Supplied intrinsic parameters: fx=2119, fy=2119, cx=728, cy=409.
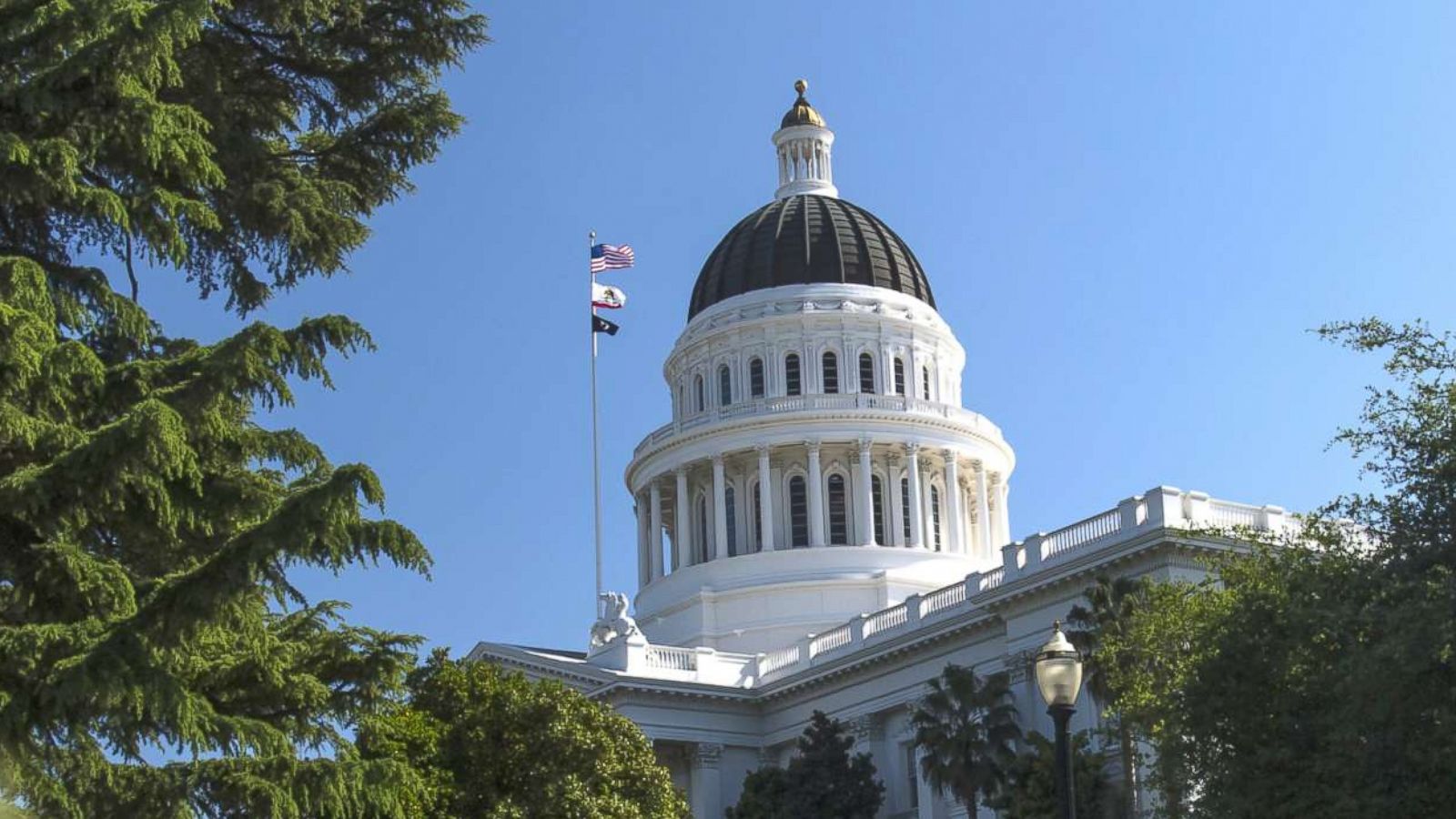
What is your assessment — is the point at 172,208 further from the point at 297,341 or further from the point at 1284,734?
the point at 1284,734

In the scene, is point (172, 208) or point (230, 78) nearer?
point (172, 208)

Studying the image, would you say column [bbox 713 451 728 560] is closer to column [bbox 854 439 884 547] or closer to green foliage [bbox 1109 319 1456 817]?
column [bbox 854 439 884 547]

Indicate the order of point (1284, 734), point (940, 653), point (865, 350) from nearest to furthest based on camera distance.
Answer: point (1284, 734)
point (940, 653)
point (865, 350)

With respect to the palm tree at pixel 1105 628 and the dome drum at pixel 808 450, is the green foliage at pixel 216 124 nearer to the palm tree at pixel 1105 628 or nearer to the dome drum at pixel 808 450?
the palm tree at pixel 1105 628

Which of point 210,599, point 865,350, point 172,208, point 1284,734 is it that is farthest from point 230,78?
point 865,350

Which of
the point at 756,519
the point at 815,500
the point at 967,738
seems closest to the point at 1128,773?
the point at 967,738

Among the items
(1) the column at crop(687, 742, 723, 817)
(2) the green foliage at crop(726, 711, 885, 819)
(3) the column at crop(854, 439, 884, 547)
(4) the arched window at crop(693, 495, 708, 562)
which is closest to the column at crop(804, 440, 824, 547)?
(3) the column at crop(854, 439, 884, 547)

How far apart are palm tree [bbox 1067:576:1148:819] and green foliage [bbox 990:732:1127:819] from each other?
0.78 meters

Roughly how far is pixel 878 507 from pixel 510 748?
4124 cm

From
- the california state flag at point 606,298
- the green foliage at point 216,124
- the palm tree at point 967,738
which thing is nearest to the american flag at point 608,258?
the california state flag at point 606,298

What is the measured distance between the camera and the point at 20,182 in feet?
63.2

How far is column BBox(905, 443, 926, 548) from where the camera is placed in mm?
84750

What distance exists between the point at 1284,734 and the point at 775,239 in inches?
2327

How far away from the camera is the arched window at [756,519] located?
85925 millimetres
